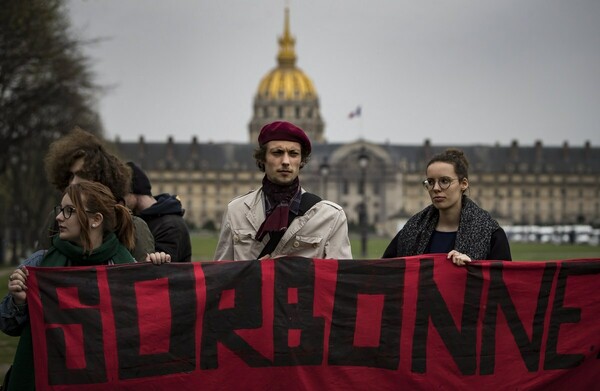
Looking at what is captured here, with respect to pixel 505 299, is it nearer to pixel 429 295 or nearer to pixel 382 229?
pixel 429 295

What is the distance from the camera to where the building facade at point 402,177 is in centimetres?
13175

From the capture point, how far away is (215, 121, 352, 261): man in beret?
20.7ft

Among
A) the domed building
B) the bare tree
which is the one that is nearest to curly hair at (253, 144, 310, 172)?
the bare tree

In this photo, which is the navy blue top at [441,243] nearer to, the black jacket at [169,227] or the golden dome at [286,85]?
the black jacket at [169,227]

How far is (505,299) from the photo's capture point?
6516 mm

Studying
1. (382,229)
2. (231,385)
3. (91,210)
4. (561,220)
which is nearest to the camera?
(91,210)

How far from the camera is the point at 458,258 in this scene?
6375 millimetres

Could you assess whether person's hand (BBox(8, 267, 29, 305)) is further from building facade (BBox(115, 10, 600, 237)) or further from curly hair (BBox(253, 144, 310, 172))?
building facade (BBox(115, 10, 600, 237))

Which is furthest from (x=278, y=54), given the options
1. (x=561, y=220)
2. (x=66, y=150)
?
A: (x=66, y=150)

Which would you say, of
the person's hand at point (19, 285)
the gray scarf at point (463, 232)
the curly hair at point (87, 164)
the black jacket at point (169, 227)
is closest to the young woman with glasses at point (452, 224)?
the gray scarf at point (463, 232)

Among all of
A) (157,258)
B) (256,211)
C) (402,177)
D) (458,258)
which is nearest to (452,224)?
(458,258)

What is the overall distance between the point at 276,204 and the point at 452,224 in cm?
129

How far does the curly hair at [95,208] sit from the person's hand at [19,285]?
1.27 feet

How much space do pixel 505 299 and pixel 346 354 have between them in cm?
113
